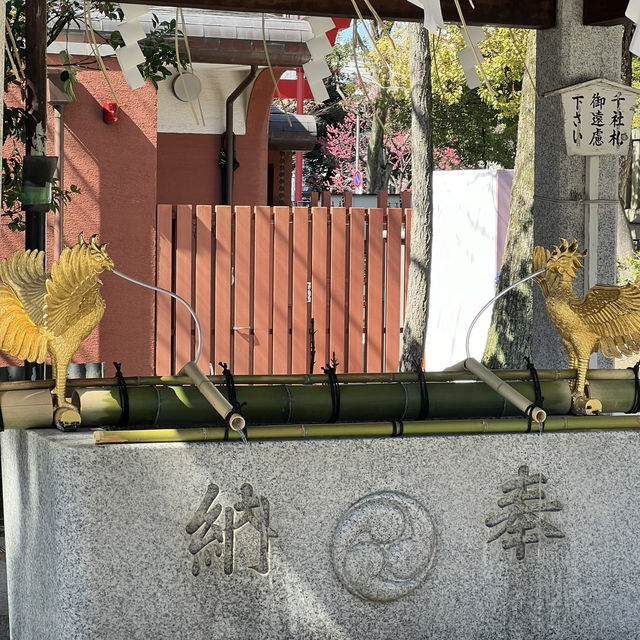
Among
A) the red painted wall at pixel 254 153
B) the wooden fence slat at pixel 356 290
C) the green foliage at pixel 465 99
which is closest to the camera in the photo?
the wooden fence slat at pixel 356 290

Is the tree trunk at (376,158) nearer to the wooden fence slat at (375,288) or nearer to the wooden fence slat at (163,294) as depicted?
the wooden fence slat at (375,288)

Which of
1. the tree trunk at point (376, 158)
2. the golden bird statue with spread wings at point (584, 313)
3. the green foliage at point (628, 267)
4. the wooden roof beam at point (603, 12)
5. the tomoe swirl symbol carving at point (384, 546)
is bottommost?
the tomoe swirl symbol carving at point (384, 546)

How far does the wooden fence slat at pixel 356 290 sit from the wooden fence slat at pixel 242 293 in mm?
895

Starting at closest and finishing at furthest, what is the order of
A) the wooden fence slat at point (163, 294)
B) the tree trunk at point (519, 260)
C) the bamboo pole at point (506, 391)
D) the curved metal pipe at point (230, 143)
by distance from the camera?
the bamboo pole at point (506, 391) < the wooden fence slat at point (163, 294) < the tree trunk at point (519, 260) < the curved metal pipe at point (230, 143)

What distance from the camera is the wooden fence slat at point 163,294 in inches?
354

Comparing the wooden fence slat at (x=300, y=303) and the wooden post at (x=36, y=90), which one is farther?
the wooden fence slat at (x=300, y=303)

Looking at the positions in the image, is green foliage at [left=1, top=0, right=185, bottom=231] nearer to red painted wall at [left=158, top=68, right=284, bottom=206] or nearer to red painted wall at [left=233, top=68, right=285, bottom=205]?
red painted wall at [left=158, top=68, right=284, bottom=206]

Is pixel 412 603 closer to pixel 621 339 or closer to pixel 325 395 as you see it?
pixel 325 395

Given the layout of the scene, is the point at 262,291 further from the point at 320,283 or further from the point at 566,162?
the point at 566,162

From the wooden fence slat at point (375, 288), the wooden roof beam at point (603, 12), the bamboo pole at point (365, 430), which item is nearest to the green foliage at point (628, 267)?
the wooden fence slat at point (375, 288)

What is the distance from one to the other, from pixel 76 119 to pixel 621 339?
18.7 feet

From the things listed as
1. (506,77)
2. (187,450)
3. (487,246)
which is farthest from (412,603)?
(506,77)

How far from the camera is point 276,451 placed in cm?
347

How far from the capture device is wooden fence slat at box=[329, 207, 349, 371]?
9.39 metres
